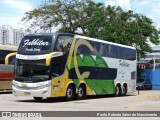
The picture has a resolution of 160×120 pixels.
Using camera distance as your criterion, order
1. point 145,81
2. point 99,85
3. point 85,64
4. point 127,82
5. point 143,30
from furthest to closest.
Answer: point 145,81, point 143,30, point 127,82, point 99,85, point 85,64

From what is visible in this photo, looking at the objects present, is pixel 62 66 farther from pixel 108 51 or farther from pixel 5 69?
pixel 5 69

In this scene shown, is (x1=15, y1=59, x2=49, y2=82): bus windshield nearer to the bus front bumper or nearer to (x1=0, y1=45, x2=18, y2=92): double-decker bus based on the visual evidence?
the bus front bumper

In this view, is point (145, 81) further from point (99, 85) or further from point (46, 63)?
point (46, 63)

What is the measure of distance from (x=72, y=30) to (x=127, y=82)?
18448mm

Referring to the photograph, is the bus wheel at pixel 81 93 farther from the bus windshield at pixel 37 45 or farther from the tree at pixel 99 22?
the tree at pixel 99 22

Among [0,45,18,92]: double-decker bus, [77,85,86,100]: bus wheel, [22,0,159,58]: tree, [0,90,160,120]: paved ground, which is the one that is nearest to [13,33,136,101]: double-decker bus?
[77,85,86,100]: bus wheel

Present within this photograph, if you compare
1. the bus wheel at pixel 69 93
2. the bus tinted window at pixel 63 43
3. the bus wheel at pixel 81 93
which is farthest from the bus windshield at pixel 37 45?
the bus wheel at pixel 81 93

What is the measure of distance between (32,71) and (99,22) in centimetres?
2551

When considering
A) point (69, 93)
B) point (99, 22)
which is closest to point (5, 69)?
point (69, 93)

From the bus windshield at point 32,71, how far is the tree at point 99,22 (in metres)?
24.0

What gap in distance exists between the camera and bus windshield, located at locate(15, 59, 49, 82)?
2044 cm

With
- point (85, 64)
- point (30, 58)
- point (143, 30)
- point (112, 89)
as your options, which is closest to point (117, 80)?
point (112, 89)

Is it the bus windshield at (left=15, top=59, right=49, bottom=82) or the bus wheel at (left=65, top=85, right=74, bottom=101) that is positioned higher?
the bus windshield at (left=15, top=59, right=49, bottom=82)

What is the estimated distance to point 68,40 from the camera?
72.2 ft
